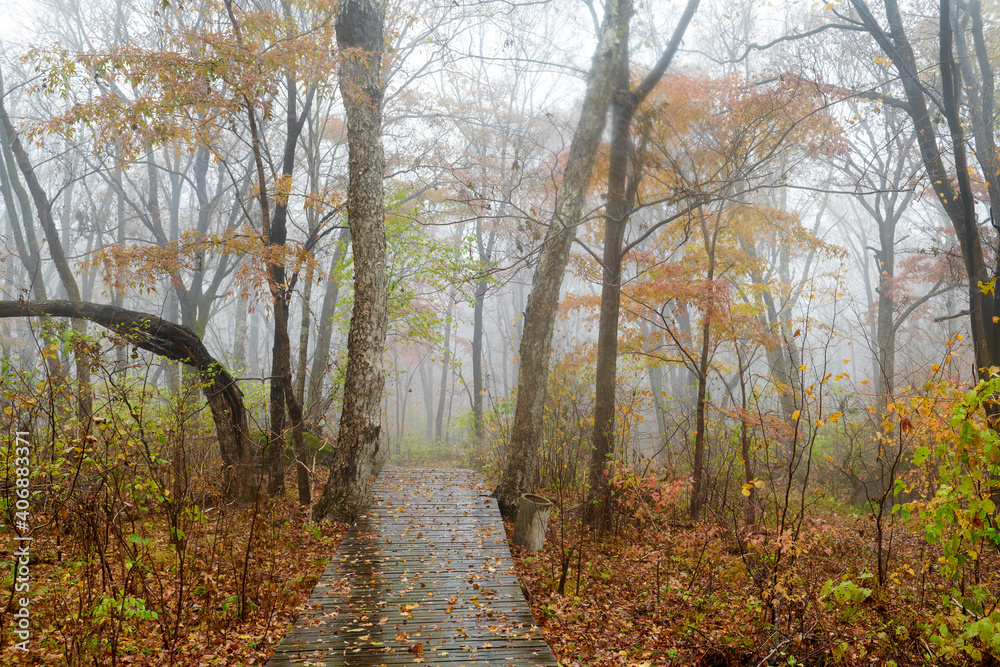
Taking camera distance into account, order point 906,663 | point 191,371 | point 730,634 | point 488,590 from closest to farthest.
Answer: point 906,663 < point 730,634 < point 488,590 < point 191,371

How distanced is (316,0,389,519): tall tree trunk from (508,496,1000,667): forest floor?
8.23 feet

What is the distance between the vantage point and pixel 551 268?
7863 mm

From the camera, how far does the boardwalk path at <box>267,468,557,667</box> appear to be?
398 cm

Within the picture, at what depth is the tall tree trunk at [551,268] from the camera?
25.8 feet

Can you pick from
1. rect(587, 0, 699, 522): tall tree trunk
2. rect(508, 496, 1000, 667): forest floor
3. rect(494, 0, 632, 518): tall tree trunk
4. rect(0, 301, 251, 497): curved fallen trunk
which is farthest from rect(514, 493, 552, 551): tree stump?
rect(0, 301, 251, 497): curved fallen trunk

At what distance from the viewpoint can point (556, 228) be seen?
7820mm

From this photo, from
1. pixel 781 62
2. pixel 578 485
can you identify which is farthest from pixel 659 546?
pixel 781 62

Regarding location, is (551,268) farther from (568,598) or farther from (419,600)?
(419,600)

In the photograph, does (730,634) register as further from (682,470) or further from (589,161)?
(589,161)

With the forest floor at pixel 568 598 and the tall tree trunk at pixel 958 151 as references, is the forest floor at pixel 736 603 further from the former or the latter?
the tall tree trunk at pixel 958 151

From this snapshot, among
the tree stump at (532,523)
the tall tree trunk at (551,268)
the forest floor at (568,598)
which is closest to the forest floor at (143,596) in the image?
the forest floor at (568,598)

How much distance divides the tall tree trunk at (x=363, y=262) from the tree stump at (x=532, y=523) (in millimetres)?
2157

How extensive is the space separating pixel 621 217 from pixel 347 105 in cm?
413

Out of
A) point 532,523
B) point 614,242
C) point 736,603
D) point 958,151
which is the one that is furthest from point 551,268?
point 958,151
